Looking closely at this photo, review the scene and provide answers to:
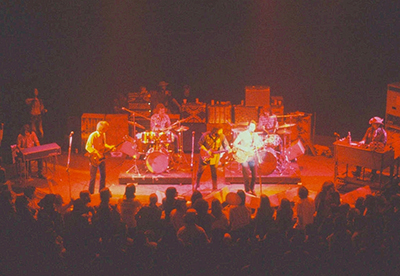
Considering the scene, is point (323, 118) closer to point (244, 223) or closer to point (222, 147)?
point (222, 147)

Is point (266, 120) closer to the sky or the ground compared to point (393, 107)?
closer to the ground

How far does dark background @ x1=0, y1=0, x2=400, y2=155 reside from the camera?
619 inches

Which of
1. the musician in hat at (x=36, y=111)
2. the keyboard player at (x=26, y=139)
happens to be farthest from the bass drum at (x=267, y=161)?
the musician in hat at (x=36, y=111)

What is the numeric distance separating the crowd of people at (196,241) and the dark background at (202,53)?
26.8ft

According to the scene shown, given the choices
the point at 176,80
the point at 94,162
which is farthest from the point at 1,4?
the point at 94,162

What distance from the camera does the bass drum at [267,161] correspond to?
494 inches

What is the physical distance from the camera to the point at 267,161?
41.4ft

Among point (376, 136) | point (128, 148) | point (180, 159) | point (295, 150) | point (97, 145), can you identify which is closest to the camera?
point (97, 145)

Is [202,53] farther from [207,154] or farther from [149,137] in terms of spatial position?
[207,154]

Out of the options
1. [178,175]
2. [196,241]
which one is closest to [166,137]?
[178,175]

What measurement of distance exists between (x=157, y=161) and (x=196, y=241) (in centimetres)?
579

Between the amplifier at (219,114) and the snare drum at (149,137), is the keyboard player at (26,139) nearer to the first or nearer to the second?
the snare drum at (149,137)

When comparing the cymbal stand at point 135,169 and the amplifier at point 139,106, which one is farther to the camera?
the amplifier at point 139,106

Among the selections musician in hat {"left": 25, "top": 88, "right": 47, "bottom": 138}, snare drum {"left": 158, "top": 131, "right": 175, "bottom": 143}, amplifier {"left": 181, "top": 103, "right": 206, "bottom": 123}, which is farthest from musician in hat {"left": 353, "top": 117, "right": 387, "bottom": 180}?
musician in hat {"left": 25, "top": 88, "right": 47, "bottom": 138}
